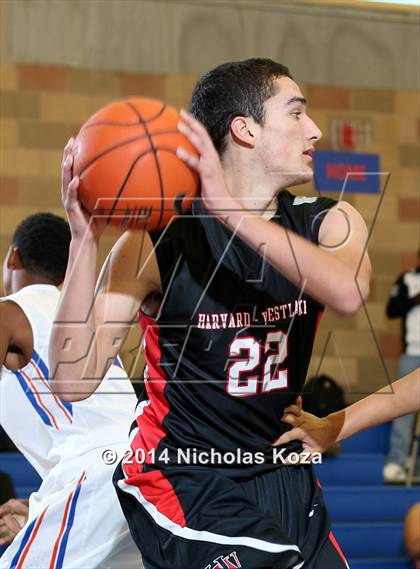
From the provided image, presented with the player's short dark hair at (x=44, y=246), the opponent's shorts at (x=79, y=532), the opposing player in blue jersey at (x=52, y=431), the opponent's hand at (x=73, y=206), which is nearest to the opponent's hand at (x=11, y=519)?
the opposing player in blue jersey at (x=52, y=431)

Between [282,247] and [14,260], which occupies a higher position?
[282,247]

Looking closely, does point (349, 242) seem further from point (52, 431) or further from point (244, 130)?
point (52, 431)

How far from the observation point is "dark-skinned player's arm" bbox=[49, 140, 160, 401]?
90.7 inches

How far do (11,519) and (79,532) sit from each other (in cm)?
52

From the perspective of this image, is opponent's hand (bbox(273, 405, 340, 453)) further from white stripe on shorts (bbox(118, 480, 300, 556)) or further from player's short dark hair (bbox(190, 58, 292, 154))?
player's short dark hair (bbox(190, 58, 292, 154))

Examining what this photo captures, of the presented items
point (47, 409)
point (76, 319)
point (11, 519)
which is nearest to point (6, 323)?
point (47, 409)

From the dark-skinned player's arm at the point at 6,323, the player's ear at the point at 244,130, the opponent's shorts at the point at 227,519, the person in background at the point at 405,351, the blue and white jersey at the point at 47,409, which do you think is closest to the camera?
the opponent's shorts at the point at 227,519

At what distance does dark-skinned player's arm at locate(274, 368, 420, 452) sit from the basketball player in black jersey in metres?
0.06

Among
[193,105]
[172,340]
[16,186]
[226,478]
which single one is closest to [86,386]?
[172,340]

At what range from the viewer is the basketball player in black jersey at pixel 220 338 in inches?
90.4

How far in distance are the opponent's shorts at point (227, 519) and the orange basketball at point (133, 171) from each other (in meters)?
0.68

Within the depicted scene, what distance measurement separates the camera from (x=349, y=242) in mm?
2285

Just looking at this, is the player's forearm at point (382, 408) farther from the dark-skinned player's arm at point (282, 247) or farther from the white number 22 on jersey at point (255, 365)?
the dark-skinned player's arm at point (282, 247)

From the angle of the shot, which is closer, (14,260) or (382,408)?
(382,408)
